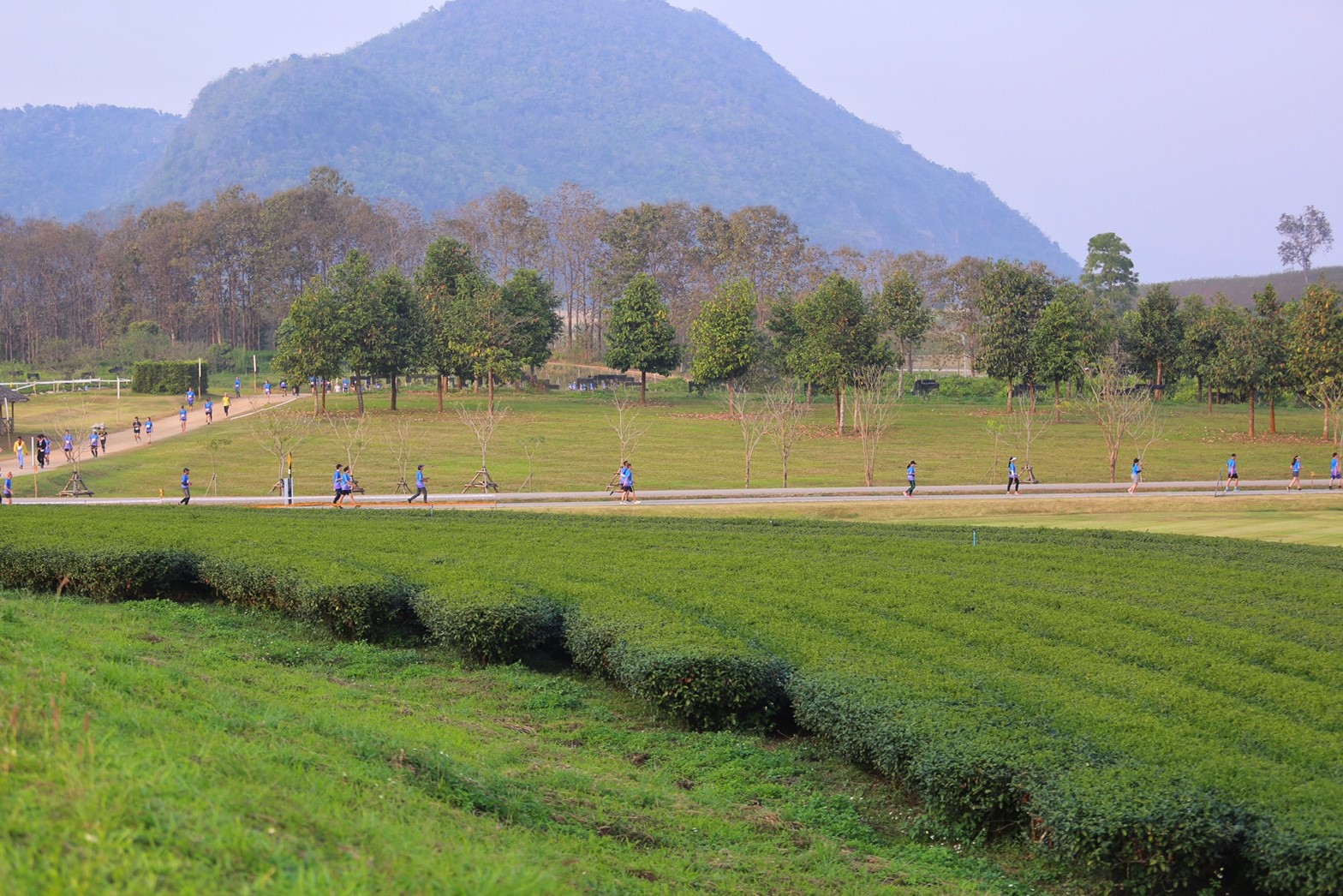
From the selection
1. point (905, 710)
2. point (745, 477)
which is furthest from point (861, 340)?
point (905, 710)

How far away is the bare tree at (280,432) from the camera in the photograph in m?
41.9

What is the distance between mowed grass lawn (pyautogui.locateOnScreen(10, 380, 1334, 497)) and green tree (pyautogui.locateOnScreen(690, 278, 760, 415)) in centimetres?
299

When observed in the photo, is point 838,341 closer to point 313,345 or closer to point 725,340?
point 725,340

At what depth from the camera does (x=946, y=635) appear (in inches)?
Result: 526

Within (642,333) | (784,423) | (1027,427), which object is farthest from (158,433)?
(1027,427)

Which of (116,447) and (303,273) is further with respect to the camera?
(303,273)

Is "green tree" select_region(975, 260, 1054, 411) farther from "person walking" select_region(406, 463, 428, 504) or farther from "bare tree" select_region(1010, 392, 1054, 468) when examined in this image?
"person walking" select_region(406, 463, 428, 504)

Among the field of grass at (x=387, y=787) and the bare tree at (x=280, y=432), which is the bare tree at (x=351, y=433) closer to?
the bare tree at (x=280, y=432)

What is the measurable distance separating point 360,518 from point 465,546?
6.16m

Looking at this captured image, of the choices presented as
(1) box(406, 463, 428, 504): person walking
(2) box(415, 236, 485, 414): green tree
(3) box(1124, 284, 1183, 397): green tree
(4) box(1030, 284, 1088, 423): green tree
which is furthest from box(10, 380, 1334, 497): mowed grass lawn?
(3) box(1124, 284, 1183, 397): green tree

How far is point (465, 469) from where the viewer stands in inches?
1757

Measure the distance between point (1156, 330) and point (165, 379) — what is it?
66.4 meters

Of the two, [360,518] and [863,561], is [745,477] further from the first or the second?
[863,561]

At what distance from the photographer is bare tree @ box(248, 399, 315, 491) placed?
4194 centimetres
